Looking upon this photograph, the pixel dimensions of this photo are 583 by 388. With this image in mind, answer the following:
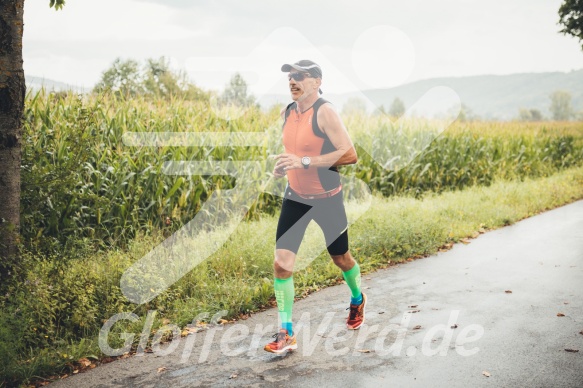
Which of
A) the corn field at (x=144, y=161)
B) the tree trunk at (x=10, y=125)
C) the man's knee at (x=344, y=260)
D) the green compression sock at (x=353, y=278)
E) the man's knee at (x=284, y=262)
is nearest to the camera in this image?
the man's knee at (x=284, y=262)

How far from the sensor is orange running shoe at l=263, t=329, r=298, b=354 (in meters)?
4.81

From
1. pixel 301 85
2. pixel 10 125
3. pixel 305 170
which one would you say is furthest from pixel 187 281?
pixel 301 85

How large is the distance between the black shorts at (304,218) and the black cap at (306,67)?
1059 millimetres

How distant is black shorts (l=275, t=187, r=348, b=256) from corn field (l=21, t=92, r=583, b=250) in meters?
2.70

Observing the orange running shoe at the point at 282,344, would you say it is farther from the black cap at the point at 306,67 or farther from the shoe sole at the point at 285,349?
the black cap at the point at 306,67

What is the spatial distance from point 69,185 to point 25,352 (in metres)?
2.10

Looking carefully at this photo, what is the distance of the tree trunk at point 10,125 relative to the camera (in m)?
5.21

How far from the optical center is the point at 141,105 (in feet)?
35.4

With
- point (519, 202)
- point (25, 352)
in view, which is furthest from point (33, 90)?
point (519, 202)

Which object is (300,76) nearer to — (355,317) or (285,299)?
(285,299)

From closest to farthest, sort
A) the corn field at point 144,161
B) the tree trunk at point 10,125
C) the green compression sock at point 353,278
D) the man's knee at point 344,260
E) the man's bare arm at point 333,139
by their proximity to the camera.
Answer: the man's bare arm at point 333,139 → the tree trunk at point 10,125 → the man's knee at point 344,260 → the green compression sock at point 353,278 → the corn field at point 144,161

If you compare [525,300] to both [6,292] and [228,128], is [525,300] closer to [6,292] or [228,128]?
[6,292]

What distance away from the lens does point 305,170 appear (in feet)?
16.1

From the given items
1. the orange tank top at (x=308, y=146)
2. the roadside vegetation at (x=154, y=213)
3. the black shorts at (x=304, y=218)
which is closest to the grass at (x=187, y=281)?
Result: the roadside vegetation at (x=154, y=213)
